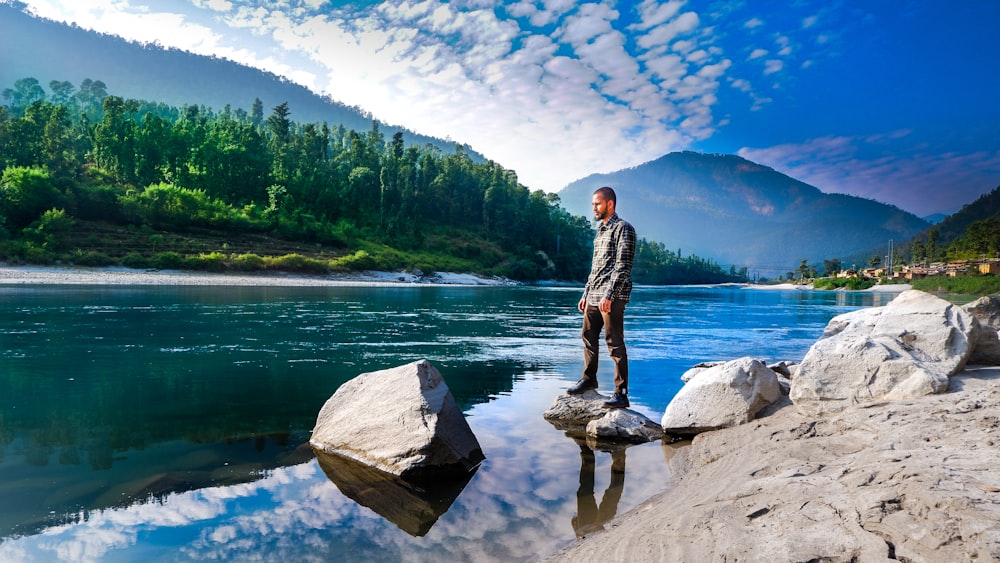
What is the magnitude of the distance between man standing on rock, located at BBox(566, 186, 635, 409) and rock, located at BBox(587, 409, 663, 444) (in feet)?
1.87

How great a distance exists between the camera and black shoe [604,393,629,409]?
24.3 feet

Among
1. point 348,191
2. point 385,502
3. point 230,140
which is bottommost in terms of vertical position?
point 385,502

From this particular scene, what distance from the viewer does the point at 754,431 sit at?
20.1 ft

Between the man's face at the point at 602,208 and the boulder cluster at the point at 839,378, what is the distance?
2.59m

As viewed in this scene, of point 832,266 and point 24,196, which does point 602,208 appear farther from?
point 832,266

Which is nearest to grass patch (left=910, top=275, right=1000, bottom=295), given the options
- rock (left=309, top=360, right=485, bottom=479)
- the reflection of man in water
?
the reflection of man in water

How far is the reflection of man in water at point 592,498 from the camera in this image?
4335 millimetres

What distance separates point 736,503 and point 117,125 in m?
114

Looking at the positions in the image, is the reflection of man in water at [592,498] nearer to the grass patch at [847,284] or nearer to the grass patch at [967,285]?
the grass patch at [967,285]

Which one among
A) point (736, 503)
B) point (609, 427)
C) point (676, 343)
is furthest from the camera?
point (676, 343)

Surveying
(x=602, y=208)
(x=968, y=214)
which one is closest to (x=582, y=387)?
(x=602, y=208)

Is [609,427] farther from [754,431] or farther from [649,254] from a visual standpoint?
[649,254]

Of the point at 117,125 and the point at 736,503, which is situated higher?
the point at 117,125

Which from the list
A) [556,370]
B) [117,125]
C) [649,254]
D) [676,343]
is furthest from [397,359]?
[649,254]
